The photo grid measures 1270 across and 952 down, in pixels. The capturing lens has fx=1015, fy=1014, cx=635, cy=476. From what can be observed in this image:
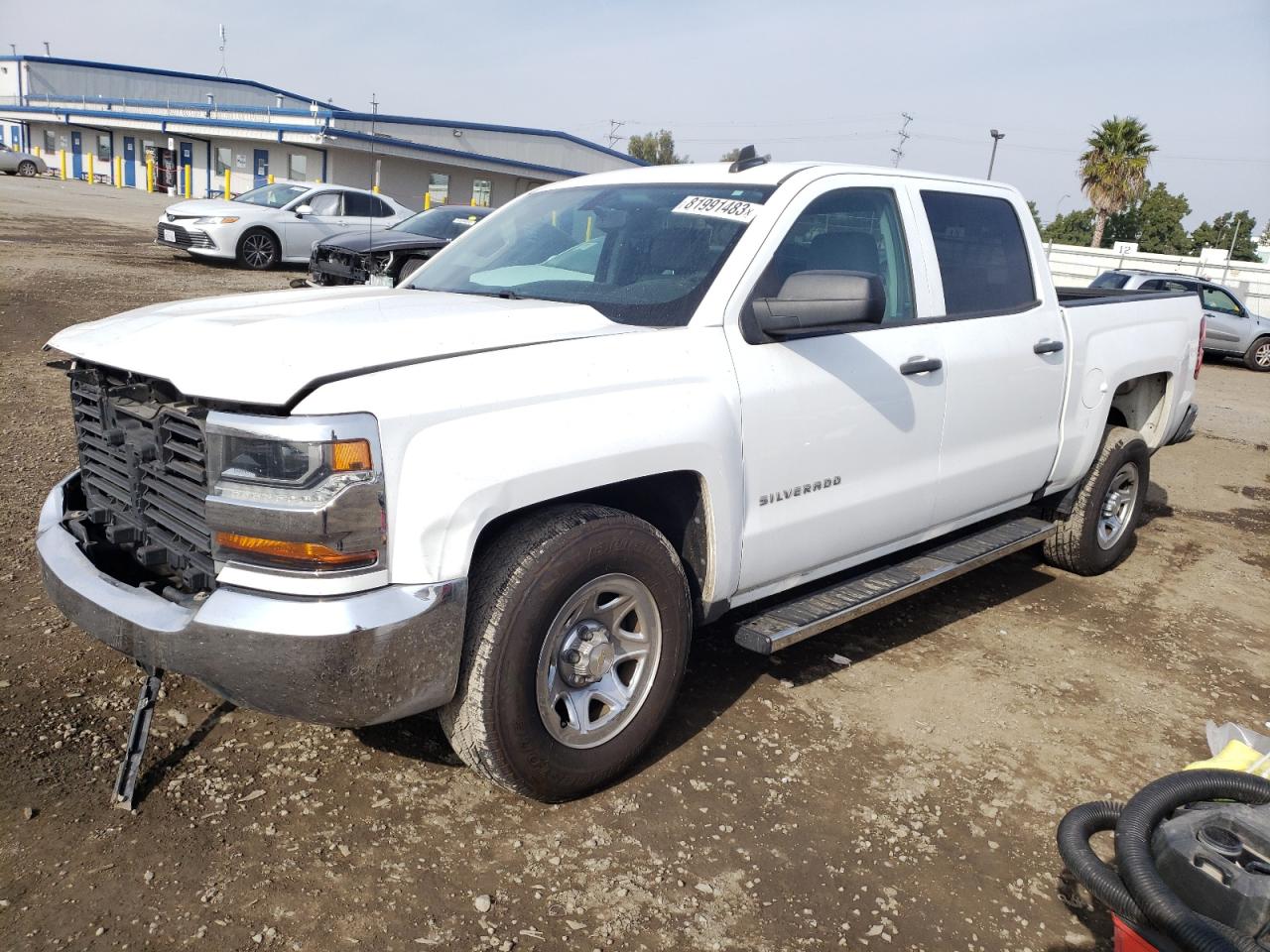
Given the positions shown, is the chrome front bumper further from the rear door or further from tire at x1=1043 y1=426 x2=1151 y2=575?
tire at x1=1043 y1=426 x2=1151 y2=575

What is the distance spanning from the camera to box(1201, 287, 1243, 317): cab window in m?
18.8

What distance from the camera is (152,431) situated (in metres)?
2.81

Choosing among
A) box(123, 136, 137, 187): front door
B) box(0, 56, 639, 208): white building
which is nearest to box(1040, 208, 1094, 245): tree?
box(0, 56, 639, 208): white building

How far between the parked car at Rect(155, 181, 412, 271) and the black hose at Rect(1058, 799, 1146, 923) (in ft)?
49.6

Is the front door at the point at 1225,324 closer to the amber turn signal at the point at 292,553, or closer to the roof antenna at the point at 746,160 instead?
the roof antenna at the point at 746,160

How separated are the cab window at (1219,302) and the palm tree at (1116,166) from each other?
92.0ft

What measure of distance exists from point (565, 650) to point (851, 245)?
1916mm

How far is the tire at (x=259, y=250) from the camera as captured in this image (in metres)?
16.6

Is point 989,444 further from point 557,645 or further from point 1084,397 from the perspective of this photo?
point 557,645

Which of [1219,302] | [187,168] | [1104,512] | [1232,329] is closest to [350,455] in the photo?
[1104,512]

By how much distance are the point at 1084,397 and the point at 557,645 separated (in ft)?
10.6

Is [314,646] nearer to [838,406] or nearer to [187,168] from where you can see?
[838,406]

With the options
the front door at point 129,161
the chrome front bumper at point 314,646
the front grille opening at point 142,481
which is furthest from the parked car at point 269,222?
the front door at point 129,161

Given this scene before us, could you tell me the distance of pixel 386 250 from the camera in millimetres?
13086
